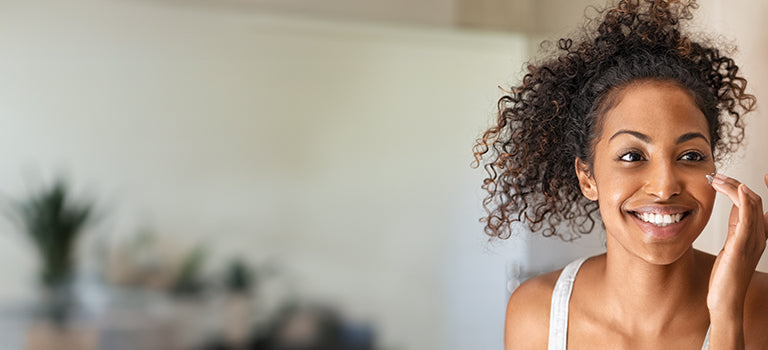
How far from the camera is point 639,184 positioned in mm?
773

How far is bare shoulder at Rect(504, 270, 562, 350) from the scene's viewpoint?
3.19ft

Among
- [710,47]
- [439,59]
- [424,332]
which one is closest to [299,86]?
[439,59]

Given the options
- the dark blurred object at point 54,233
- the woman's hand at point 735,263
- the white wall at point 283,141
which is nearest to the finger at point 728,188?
the woman's hand at point 735,263

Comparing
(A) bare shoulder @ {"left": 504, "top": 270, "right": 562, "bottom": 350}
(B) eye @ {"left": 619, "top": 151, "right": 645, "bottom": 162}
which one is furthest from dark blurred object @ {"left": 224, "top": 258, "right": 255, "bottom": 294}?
(B) eye @ {"left": 619, "top": 151, "right": 645, "bottom": 162}

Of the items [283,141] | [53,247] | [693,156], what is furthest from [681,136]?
[53,247]

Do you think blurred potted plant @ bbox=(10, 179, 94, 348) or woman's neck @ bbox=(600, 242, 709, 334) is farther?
blurred potted plant @ bbox=(10, 179, 94, 348)

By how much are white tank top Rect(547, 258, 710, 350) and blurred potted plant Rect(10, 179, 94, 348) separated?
1.49m

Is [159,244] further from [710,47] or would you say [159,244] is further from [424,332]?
[710,47]

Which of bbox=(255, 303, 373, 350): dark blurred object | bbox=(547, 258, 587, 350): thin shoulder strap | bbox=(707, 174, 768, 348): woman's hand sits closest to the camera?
bbox=(707, 174, 768, 348): woman's hand

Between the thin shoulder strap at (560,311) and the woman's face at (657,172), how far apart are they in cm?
17

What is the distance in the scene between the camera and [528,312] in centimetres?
99

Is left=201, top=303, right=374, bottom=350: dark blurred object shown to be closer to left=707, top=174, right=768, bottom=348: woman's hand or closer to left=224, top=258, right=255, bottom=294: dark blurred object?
left=224, top=258, right=255, bottom=294: dark blurred object

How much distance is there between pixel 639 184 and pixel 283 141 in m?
1.49

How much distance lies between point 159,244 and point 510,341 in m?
1.35
